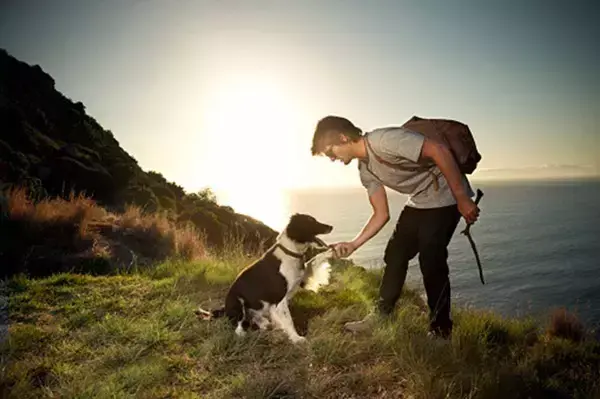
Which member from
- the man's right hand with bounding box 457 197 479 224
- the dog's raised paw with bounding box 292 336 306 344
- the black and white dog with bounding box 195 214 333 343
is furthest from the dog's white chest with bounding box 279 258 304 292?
the man's right hand with bounding box 457 197 479 224

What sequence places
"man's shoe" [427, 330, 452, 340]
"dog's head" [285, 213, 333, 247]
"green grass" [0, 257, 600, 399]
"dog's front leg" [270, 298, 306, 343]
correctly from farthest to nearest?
"dog's head" [285, 213, 333, 247], "dog's front leg" [270, 298, 306, 343], "man's shoe" [427, 330, 452, 340], "green grass" [0, 257, 600, 399]

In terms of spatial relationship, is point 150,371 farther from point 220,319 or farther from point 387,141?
point 387,141

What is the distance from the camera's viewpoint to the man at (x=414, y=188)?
3.49m

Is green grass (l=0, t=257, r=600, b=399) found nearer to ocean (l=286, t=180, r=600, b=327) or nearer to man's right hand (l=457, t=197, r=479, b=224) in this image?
man's right hand (l=457, t=197, r=479, b=224)

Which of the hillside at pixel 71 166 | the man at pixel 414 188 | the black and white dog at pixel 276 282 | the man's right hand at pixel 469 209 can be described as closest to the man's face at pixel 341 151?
the man at pixel 414 188

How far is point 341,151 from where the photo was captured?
12.6ft

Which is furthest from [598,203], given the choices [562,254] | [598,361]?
[598,361]

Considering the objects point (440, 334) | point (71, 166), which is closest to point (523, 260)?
point (71, 166)

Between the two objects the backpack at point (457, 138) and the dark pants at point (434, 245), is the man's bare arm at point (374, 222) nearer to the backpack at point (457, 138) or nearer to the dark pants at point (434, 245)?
the dark pants at point (434, 245)

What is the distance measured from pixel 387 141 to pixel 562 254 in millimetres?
102568

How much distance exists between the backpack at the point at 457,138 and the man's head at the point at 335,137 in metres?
0.65

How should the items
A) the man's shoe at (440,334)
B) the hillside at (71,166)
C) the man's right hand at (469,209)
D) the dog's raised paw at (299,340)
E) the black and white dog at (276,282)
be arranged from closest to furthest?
the man's right hand at (469,209)
the man's shoe at (440,334)
the dog's raised paw at (299,340)
the black and white dog at (276,282)
the hillside at (71,166)

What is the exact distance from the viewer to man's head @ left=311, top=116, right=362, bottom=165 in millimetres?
3742

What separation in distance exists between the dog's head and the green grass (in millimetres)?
1115
